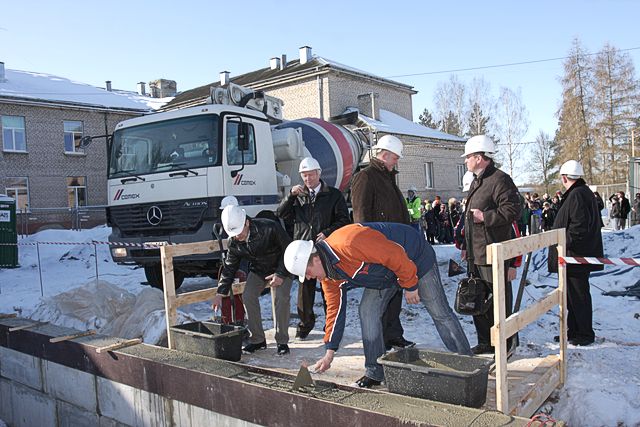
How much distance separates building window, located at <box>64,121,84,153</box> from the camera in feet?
86.3

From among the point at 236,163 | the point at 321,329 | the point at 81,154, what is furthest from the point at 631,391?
the point at 81,154

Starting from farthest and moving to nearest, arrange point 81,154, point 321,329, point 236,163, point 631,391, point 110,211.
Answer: point 81,154 < point 110,211 < point 236,163 < point 321,329 < point 631,391

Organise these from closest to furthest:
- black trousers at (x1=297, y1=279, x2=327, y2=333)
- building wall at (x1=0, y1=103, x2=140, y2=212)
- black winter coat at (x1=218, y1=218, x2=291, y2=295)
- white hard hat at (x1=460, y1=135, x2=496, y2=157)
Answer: white hard hat at (x1=460, y1=135, x2=496, y2=157), black winter coat at (x1=218, y1=218, x2=291, y2=295), black trousers at (x1=297, y1=279, x2=327, y2=333), building wall at (x1=0, y1=103, x2=140, y2=212)

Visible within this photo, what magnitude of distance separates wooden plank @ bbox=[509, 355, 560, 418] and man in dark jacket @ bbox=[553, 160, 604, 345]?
3.36 ft

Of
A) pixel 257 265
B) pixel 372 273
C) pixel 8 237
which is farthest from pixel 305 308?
pixel 8 237

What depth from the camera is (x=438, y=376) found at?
3.32 meters

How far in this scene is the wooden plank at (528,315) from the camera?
337 centimetres

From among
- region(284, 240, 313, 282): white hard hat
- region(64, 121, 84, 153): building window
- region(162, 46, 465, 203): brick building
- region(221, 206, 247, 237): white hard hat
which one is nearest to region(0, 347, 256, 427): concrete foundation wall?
region(284, 240, 313, 282): white hard hat

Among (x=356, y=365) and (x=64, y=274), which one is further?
(x=64, y=274)

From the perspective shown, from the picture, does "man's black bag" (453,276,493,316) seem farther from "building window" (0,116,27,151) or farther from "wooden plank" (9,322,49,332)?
"building window" (0,116,27,151)

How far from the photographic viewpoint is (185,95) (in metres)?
35.1

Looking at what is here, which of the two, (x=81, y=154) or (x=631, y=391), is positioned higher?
(x=81, y=154)

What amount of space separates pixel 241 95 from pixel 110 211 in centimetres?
289

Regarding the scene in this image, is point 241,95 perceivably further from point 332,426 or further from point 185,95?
point 185,95
